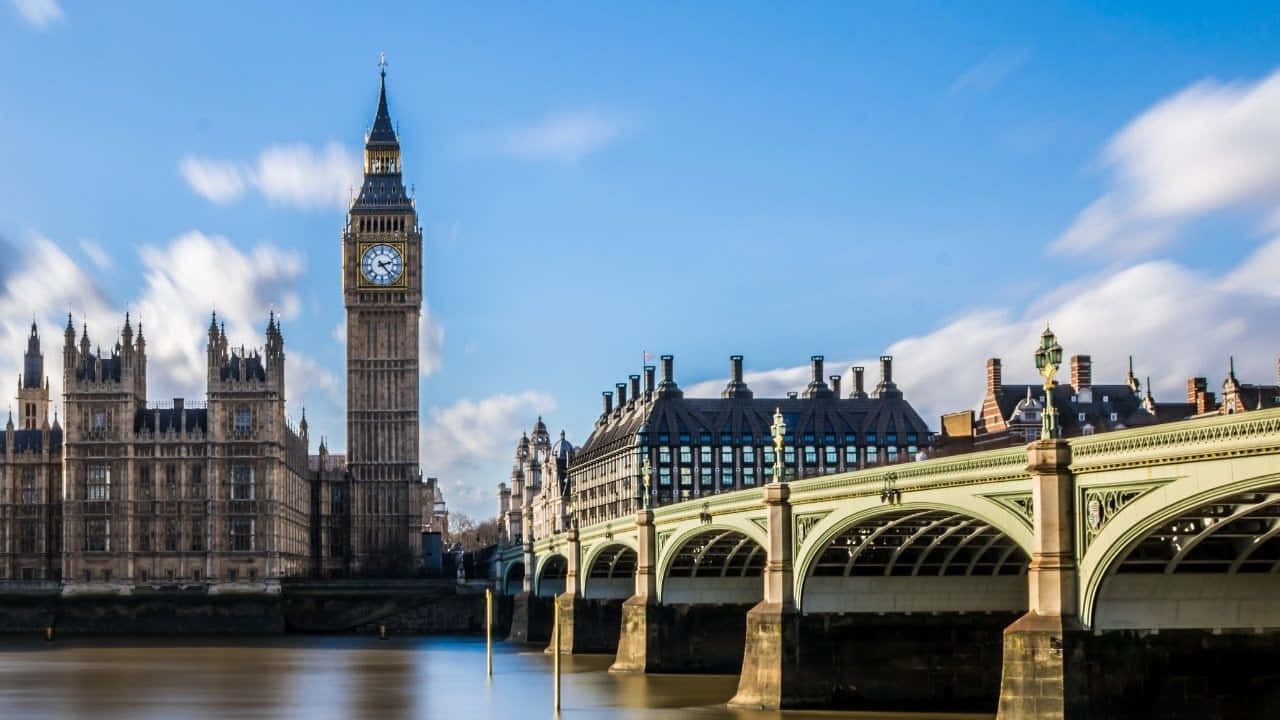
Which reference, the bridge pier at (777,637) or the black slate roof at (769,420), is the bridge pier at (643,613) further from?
the black slate roof at (769,420)

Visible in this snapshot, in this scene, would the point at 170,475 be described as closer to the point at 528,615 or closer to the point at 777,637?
the point at 528,615

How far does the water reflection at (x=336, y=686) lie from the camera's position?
204ft

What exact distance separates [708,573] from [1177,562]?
38.4m

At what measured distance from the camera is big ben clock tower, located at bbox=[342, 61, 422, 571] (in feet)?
535

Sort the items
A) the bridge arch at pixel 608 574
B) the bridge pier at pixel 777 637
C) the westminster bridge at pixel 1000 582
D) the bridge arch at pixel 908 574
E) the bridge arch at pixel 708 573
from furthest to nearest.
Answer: the bridge arch at pixel 608 574 < the bridge arch at pixel 708 573 < the bridge arch at pixel 908 574 < the bridge pier at pixel 777 637 < the westminster bridge at pixel 1000 582

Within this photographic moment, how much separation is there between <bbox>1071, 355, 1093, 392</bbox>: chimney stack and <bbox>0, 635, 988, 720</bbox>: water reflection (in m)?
48.0

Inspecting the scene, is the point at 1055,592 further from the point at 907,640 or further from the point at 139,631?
the point at 139,631

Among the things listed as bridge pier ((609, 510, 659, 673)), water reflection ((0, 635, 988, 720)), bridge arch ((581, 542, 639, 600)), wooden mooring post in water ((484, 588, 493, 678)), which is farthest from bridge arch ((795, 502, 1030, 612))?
bridge arch ((581, 542, 639, 600))

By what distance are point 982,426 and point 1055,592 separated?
104 metres

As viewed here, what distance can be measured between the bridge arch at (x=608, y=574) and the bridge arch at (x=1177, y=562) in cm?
5159

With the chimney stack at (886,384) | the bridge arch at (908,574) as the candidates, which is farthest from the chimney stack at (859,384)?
the bridge arch at (908,574)

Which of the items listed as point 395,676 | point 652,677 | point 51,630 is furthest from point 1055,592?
point 51,630

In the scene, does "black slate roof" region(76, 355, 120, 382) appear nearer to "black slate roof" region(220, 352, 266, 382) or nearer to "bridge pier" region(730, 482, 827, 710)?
"black slate roof" region(220, 352, 266, 382)

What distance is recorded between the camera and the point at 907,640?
56.8 m
